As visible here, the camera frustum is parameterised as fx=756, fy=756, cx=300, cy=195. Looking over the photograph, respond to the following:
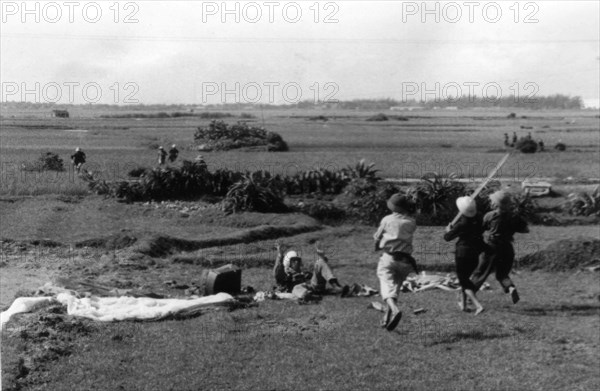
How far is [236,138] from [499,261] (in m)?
43.3

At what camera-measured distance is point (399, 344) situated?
22.7 meters

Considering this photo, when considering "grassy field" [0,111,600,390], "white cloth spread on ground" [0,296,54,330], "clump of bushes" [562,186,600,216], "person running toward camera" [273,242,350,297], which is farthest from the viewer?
"clump of bushes" [562,186,600,216]

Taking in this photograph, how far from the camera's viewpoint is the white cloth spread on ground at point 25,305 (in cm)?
2258

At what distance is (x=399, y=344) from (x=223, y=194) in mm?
9619

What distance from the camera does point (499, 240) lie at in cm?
481

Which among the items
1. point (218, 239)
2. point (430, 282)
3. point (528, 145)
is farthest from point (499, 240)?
point (528, 145)

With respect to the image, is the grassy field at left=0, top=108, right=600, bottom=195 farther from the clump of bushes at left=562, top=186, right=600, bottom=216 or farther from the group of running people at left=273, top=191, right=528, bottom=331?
the group of running people at left=273, top=191, right=528, bottom=331

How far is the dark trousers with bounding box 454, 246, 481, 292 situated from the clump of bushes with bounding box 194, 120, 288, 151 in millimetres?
38003

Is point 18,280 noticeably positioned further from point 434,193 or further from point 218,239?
point 434,193

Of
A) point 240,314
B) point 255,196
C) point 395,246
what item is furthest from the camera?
point 255,196

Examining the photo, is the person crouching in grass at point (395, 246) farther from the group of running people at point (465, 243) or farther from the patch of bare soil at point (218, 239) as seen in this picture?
the patch of bare soil at point (218, 239)

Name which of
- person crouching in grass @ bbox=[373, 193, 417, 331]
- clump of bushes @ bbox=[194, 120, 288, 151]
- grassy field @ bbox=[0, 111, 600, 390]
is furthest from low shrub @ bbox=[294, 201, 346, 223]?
person crouching in grass @ bbox=[373, 193, 417, 331]

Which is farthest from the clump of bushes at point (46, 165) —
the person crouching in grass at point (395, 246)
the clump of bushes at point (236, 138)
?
the clump of bushes at point (236, 138)

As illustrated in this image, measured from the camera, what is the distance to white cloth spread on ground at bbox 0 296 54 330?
74.1 feet
